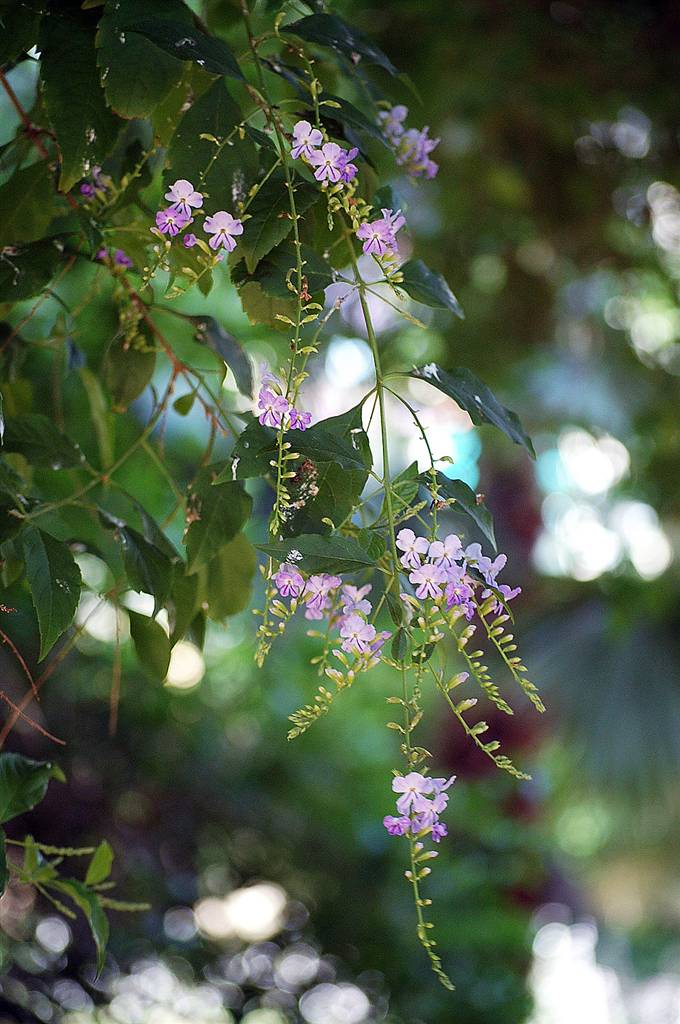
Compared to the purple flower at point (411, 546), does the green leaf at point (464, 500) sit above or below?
above

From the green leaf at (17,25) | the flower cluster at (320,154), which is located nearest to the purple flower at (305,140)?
the flower cluster at (320,154)

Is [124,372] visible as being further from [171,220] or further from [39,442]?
[171,220]

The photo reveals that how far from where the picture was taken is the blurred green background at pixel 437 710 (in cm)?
128

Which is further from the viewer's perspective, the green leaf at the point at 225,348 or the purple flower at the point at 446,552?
the green leaf at the point at 225,348

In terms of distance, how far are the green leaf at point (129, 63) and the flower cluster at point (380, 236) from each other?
0.31 ft

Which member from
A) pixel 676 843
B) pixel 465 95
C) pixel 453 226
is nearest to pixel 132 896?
pixel 453 226

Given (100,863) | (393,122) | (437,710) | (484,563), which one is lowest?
(437,710)

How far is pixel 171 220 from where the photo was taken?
384 mm

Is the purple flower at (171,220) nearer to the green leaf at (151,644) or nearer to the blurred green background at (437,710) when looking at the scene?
the green leaf at (151,644)

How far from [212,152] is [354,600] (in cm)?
18

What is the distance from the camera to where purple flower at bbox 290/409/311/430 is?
38 centimetres

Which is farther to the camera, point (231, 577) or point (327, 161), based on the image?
point (231, 577)

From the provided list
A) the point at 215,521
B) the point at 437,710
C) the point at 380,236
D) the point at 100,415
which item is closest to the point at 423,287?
the point at 380,236

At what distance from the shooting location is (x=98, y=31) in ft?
1.30
